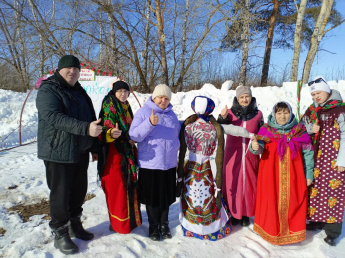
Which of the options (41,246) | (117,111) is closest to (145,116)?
(117,111)

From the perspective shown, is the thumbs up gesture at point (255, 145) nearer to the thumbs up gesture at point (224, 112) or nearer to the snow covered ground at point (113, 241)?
the thumbs up gesture at point (224, 112)

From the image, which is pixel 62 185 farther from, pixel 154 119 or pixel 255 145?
pixel 255 145

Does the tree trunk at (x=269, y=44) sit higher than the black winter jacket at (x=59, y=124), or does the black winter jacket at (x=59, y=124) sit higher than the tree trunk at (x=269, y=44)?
the tree trunk at (x=269, y=44)

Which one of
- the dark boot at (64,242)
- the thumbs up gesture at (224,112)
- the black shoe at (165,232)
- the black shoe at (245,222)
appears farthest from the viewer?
the black shoe at (245,222)

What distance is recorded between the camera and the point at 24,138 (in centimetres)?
802

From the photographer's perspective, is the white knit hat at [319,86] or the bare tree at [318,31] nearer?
the white knit hat at [319,86]

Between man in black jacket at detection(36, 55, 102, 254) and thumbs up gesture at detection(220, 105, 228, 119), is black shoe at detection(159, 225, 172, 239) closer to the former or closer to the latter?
man in black jacket at detection(36, 55, 102, 254)

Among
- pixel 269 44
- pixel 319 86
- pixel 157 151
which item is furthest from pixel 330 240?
pixel 269 44

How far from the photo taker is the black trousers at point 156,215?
254cm

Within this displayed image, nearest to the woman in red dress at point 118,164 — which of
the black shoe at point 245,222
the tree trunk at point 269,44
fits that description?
the black shoe at point 245,222

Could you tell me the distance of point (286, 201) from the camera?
2.42 metres

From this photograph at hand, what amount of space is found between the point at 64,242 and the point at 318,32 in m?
9.96

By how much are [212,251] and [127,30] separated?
414 inches

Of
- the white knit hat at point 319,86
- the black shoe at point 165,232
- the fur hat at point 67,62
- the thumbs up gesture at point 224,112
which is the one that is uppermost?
the fur hat at point 67,62
